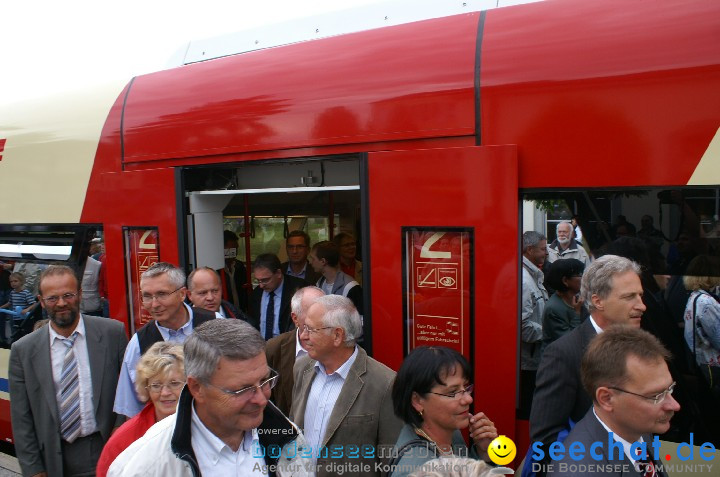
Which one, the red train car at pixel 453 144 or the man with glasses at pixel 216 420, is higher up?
the red train car at pixel 453 144

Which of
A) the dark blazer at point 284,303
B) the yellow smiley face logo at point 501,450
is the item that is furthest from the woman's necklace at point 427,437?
the dark blazer at point 284,303

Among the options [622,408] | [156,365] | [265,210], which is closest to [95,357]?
[156,365]

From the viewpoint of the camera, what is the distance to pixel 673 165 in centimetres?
238

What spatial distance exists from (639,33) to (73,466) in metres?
3.44

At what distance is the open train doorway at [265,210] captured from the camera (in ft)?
11.3

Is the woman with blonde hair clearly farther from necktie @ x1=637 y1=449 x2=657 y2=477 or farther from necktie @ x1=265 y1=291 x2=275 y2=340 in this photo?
necktie @ x1=265 y1=291 x2=275 y2=340

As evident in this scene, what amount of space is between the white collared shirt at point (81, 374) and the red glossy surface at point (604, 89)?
7.69 feet

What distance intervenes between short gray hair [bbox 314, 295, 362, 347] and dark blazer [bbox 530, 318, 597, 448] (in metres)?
0.82

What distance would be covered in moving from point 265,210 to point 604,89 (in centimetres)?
374

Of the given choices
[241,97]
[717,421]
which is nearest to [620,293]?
[717,421]

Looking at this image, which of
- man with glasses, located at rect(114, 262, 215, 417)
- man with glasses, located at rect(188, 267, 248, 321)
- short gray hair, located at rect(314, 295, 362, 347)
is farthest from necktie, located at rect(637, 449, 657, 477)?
man with glasses, located at rect(188, 267, 248, 321)

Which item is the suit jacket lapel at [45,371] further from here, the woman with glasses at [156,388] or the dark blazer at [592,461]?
the dark blazer at [592,461]

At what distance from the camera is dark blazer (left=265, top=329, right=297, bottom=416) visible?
121 inches

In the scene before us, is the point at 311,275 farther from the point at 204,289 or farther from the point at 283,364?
the point at 283,364
